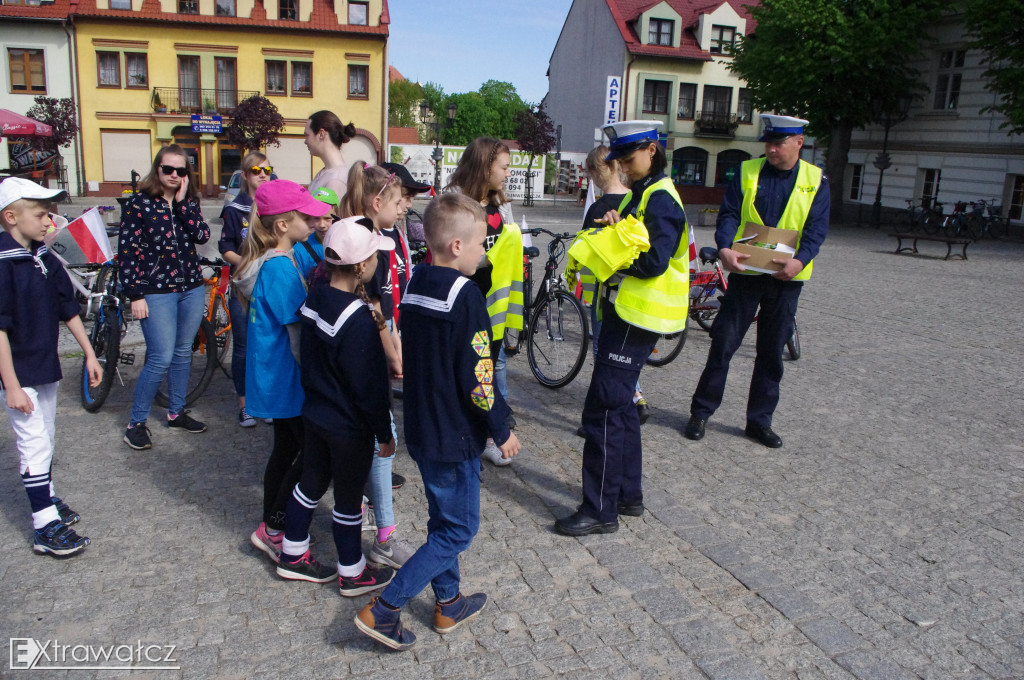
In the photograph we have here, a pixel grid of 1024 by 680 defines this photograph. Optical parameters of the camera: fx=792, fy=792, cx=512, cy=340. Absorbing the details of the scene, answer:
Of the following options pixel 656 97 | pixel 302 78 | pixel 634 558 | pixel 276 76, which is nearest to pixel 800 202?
pixel 634 558

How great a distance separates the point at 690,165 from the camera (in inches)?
1767

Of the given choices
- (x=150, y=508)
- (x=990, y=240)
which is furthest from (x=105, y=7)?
(x=150, y=508)

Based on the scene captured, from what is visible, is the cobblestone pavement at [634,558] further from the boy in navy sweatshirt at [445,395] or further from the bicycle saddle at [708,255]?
the bicycle saddle at [708,255]

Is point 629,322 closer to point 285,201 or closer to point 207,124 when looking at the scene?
point 285,201

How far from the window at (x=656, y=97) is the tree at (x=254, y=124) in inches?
769

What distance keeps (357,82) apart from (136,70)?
394 inches

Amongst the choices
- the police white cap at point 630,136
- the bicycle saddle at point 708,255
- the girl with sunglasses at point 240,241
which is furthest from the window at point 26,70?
the police white cap at point 630,136

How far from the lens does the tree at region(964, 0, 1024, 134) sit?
20.8m

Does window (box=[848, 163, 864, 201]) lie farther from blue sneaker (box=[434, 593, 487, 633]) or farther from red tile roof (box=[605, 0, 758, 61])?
blue sneaker (box=[434, 593, 487, 633])

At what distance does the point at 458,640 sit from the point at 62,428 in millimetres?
3634

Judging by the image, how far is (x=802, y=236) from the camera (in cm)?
520

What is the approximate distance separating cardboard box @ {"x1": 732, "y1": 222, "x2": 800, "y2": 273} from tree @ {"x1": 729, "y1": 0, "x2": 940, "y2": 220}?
79.6 ft

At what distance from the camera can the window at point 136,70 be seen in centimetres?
3638

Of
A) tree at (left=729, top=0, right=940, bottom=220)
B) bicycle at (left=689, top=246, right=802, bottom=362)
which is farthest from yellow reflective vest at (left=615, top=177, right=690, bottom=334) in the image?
tree at (left=729, top=0, right=940, bottom=220)
